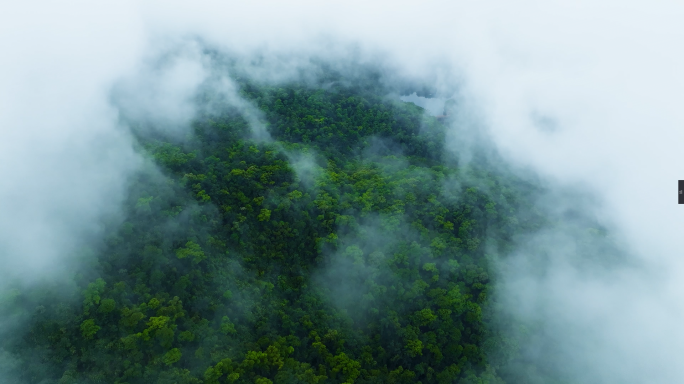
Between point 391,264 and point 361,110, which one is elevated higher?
point 361,110

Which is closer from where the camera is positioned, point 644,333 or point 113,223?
point 113,223

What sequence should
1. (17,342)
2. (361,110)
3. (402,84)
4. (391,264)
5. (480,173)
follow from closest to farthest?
(17,342)
(391,264)
(480,173)
(361,110)
(402,84)

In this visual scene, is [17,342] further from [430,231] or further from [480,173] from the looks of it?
[480,173]

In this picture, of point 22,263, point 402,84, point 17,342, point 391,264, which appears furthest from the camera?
point 402,84

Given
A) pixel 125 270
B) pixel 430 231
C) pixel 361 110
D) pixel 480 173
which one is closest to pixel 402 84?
pixel 361 110
